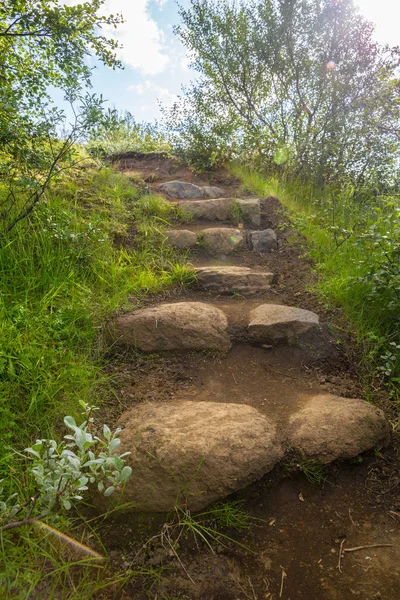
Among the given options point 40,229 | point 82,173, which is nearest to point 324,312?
point 40,229

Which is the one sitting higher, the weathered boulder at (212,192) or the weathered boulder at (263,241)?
the weathered boulder at (212,192)

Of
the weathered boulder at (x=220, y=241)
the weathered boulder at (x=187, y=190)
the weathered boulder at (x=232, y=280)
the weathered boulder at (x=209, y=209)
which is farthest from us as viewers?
the weathered boulder at (x=187, y=190)

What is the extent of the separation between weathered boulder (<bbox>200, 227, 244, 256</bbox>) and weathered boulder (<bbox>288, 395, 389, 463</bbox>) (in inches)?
95.5

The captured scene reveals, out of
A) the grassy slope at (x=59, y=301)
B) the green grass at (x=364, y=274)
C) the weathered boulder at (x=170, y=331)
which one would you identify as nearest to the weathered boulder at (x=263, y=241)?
the green grass at (x=364, y=274)

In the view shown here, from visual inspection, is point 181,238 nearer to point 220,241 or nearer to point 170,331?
point 220,241

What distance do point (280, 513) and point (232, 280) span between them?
217cm

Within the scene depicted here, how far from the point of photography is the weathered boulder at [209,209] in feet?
16.1

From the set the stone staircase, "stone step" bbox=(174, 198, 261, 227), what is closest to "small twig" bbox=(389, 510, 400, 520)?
the stone staircase

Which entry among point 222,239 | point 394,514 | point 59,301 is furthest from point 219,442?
point 222,239

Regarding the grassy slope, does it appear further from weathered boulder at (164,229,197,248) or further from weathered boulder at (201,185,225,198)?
Answer: weathered boulder at (201,185,225,198)

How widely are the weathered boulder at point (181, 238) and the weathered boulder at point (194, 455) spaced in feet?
7.97

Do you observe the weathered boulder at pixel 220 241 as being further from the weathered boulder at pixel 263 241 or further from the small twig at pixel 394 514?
the small twig at pixel 394 514

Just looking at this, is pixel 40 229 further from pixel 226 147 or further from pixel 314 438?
pixel 226 147

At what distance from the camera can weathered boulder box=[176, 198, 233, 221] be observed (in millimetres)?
4922
